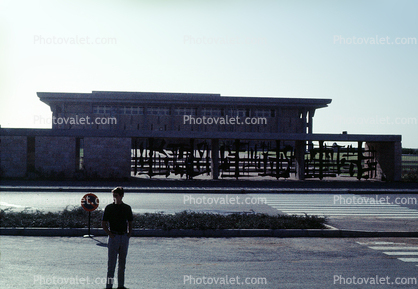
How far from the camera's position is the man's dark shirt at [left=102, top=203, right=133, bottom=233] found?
6852mm

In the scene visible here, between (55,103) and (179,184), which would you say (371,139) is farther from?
(55,103)

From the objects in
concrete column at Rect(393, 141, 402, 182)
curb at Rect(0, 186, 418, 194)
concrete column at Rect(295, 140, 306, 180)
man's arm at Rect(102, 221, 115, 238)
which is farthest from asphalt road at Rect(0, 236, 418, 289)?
concrete column at Rect(393, 141, 402, 182)

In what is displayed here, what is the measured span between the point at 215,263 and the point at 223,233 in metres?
2.83

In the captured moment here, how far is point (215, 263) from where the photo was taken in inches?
340

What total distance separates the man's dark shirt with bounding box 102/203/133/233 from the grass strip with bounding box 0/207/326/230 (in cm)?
466

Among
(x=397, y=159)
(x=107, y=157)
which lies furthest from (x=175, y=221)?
(x=397, y=159)

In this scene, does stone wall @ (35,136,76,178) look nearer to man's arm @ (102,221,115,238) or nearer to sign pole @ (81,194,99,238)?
sign pole @ (81,194,99,238)

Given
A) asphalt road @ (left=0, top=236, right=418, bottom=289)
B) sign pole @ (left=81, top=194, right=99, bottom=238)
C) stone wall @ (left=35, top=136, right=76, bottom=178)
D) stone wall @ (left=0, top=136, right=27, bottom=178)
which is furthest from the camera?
stone wall @ (left=35, top=136, right=76, bottom=178)

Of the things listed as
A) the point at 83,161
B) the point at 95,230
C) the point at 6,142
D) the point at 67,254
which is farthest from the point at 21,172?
the point at 67,254

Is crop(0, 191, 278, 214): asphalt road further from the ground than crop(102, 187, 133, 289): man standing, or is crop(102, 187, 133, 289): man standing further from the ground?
crop(102, 187, 133, 289): man standing

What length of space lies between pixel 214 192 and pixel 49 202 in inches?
340

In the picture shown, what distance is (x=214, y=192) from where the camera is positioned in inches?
884

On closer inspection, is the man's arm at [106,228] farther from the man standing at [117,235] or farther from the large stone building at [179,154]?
the large stone building at [179,154]

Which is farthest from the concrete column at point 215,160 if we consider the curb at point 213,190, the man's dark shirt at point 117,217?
the man's dark shirt at point 117,217
